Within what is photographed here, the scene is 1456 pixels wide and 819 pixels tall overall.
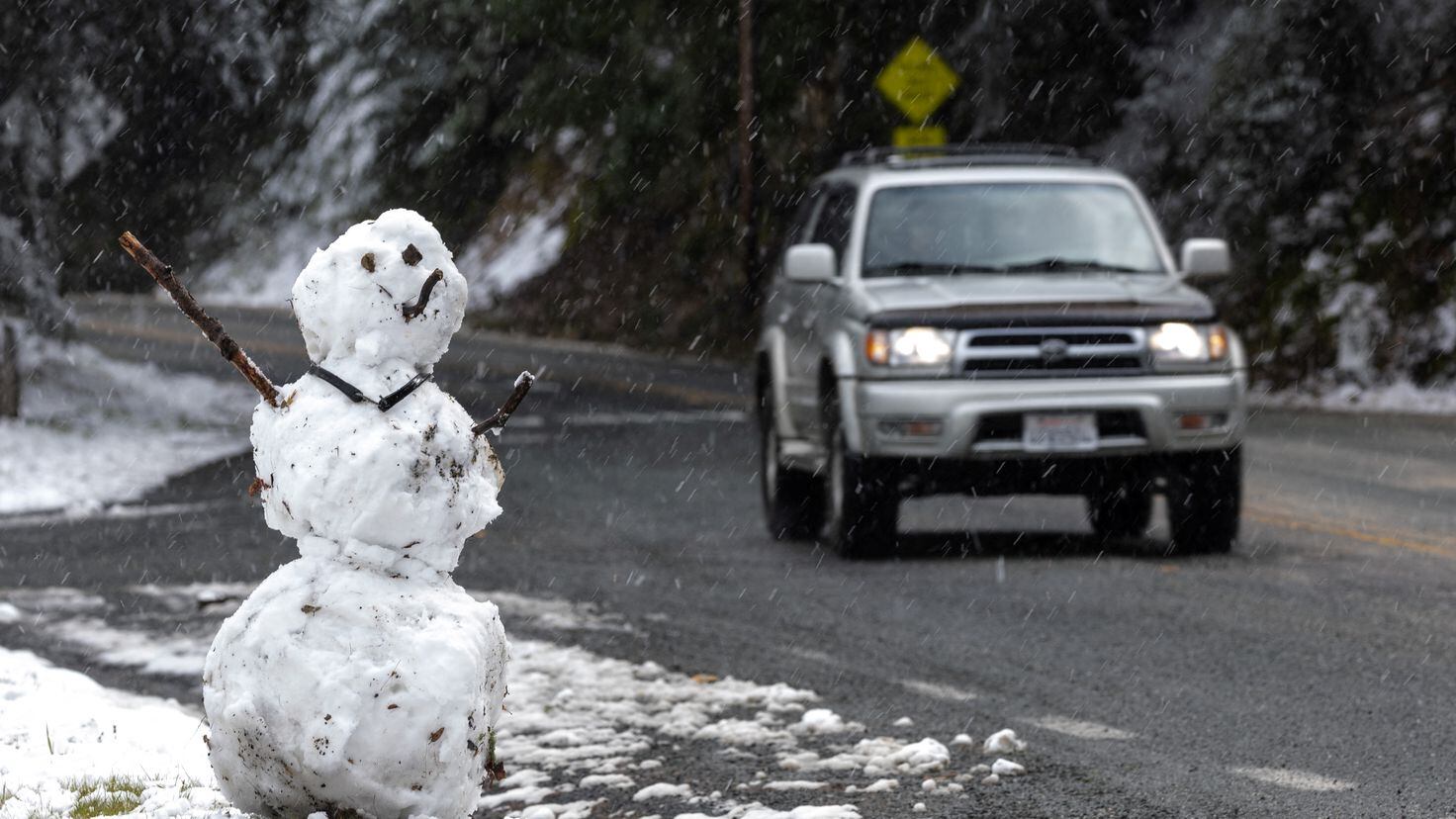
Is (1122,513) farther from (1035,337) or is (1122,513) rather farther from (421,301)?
(421,301)

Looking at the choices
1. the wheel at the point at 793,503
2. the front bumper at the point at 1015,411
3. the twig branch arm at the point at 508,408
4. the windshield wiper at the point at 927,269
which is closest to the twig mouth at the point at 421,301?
the twig branch arm at the point at 508,408

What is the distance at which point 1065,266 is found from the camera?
10.8 metres

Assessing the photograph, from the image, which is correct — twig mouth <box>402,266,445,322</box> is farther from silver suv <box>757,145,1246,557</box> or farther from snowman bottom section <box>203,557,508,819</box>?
silver suv <box>757,145,1246,557</box>

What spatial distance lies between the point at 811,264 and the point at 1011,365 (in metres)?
1.22

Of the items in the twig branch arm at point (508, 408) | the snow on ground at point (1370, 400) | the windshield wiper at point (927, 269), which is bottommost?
the snow on ground at point (1370, 400)

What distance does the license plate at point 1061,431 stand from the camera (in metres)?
9.95

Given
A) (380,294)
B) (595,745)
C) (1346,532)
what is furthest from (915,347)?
(380,294)

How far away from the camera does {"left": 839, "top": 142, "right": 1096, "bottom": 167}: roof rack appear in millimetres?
11586

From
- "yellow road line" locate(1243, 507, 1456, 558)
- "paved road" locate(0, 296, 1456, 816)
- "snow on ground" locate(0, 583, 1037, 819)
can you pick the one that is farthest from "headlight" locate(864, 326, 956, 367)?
"snow on ground" locate(0, 583, 1037, 819)

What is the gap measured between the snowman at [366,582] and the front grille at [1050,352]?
5.81m

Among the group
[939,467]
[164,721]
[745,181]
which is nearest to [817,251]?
[939,467]

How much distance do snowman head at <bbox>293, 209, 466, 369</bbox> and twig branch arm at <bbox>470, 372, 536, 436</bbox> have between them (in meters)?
0.17

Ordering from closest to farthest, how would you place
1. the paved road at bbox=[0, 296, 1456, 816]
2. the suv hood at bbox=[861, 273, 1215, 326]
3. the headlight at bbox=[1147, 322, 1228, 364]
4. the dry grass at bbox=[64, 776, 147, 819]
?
the dry grass at bbox=[64, 776, 147, 819] → the paved road at bbox=[0, 296, 1456, 816] → the suv hood at bbox=[861, 273, 1215, 326] → the headlight at bbox=[1147, 322, 1228, 364]

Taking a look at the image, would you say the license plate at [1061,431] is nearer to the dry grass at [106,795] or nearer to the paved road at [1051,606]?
the paved road at [1051,606]
